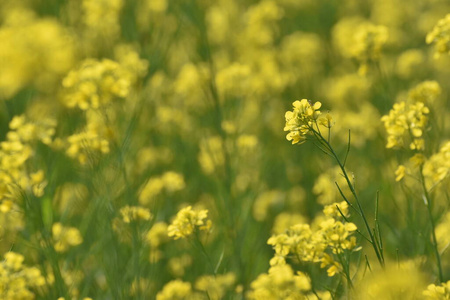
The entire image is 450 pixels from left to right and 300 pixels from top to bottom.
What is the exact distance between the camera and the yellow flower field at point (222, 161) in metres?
2.09

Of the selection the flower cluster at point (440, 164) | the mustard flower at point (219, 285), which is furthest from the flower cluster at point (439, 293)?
the mustard flower at point (219, 285)

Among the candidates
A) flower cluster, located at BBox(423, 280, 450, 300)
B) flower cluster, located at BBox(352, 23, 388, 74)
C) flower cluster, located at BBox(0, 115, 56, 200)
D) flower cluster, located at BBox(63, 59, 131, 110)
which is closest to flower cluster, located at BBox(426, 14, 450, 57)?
flower cluster, located at BBox(352, 23, 388, 74)

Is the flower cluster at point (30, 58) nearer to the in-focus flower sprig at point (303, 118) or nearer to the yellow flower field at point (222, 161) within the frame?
the yellow flower field at point (222, 161)

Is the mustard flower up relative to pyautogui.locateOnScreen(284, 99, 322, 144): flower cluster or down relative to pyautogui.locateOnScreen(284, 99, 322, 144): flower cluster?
down

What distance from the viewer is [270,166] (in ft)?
13.9

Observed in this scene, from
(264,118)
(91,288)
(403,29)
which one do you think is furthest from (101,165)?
(403,29)

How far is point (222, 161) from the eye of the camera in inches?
146

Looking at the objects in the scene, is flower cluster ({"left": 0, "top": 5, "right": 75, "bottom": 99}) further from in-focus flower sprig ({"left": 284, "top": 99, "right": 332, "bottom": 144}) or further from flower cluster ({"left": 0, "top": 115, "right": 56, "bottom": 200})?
in-focus flower sprig ({"left": 284, "top": 99, "right": 332, "bottom": 144})

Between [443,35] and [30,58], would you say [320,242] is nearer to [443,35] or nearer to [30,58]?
[443,35]

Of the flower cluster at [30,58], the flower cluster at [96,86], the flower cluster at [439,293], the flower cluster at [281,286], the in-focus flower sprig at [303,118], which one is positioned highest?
the flower cluster at [30,58]

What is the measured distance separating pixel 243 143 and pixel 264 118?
0.82 metres

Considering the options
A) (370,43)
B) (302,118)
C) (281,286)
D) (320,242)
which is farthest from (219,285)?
(370,43)

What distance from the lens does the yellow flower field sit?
6.86 ft

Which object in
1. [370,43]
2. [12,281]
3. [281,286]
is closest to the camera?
[281,286]
